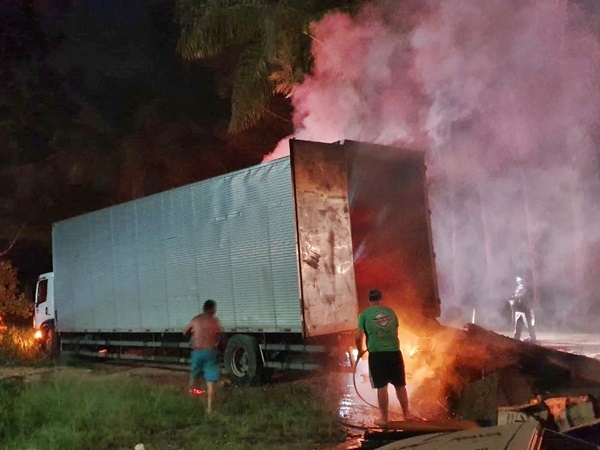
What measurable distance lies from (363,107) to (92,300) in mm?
7600

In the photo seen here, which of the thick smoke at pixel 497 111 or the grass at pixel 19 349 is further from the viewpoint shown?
the grass at pixel 19 349

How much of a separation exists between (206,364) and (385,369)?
8.53 ft

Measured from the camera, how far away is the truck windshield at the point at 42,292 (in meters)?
17.2

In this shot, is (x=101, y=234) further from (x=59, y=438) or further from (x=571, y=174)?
(x=571, y=174)

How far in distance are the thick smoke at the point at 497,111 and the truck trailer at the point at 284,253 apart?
163 inches

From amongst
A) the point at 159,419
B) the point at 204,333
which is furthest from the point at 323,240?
the point at 159,419

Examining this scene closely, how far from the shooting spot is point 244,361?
10.5 metres

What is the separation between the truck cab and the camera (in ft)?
55.1

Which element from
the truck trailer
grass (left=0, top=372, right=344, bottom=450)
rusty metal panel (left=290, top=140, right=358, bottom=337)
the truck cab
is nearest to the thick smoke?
the truck trailer

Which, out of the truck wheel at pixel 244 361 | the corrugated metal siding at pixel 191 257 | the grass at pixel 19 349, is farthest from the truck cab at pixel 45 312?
the truck wheel at pixel 244 361

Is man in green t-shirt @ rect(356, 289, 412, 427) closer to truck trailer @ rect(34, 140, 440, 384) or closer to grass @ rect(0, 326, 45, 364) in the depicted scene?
truck trailer @ rect(34, 140, 440, 384)

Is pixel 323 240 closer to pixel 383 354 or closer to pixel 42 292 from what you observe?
pixel 383 354

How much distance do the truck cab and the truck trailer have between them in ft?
15.2

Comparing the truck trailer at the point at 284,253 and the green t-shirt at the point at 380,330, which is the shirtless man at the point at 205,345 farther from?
the green t-shirt at the point at 380,330
